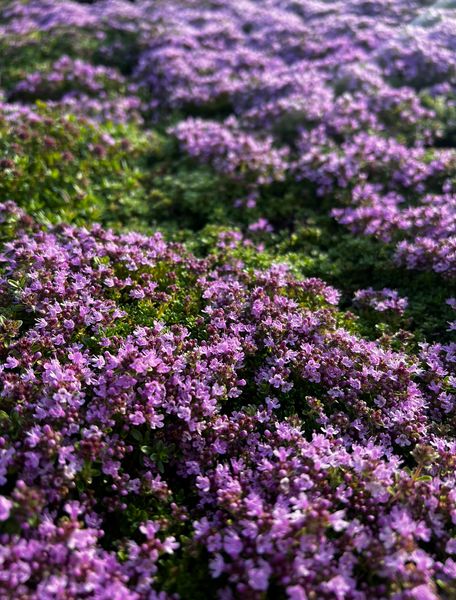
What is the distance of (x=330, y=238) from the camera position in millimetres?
6395

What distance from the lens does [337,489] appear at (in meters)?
3.38

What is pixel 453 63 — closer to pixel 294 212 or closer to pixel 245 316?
pixel 294 212

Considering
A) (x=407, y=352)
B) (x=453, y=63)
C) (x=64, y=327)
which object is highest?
(x=453, y=63)

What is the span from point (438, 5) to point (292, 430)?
12218 millimetres

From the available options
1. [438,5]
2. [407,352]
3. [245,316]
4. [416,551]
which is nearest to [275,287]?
[245,316]

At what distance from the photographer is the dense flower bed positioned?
307 cm

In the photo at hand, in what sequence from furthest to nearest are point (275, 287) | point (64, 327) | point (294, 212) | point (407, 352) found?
point (294, 212), point (275, 287), point (407, 352), point (64, 327)

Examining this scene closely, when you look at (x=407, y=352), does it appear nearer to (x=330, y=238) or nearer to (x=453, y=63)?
(x=330, y=238)

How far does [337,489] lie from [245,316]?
1804mm

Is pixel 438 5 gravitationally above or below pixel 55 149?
above

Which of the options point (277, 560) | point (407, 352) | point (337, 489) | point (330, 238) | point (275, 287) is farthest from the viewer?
point (330, 238)

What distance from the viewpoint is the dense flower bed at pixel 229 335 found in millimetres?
3070

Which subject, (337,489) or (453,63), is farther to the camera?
(453,63)

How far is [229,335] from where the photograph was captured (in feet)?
14.9
